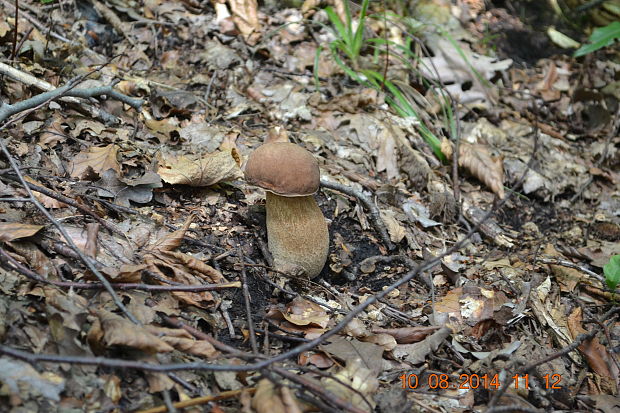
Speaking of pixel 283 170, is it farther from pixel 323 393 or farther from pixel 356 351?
pixel 323 393

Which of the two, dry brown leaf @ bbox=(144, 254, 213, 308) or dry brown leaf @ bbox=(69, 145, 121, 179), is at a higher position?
dry brown leaf @ bbox=(69, 145, 121, 179)

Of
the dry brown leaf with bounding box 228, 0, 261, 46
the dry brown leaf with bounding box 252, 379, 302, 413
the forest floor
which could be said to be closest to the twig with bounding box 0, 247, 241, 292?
the forest floor

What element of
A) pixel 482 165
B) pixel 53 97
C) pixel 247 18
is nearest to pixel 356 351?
→ pixel 53 97

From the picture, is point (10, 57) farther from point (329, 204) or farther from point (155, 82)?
point (329, 204)

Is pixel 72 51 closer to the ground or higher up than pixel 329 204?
higher up

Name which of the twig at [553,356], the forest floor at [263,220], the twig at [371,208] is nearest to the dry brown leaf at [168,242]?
the forest floor at [263,220]

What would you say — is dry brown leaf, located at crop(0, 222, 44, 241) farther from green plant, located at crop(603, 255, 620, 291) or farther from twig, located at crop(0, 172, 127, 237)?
green plant, located at crop(603, 255, 620, 291)

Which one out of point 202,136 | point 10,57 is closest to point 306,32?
point 202,136
